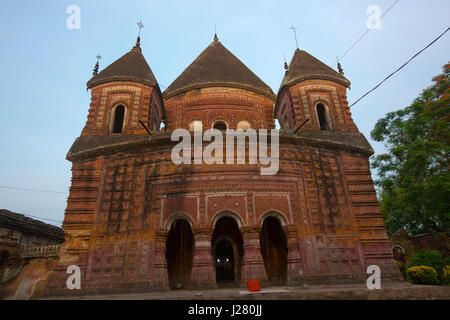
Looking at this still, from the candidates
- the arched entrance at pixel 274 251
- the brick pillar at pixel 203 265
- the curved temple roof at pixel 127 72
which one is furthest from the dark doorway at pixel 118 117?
the arched entrance at pixel 274 251

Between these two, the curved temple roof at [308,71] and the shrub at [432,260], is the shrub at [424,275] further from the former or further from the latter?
the curved temple roof at [308,71]

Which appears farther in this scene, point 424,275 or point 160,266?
point 424,275

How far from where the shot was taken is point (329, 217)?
1204cm

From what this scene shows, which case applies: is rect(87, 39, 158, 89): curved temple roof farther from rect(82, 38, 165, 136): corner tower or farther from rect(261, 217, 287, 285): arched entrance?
rect(261, 217, 287, 285): arched entrance

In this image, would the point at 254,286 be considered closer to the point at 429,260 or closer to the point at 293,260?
the point at 293,260

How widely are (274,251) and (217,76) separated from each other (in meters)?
11.3

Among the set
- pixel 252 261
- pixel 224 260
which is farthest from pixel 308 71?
pixel 224 260

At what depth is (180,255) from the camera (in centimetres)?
1332

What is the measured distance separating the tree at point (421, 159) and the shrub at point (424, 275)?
14.4ft

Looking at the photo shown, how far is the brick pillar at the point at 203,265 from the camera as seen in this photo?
408 inches

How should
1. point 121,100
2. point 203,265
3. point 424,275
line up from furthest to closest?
point 121,100 < point 424,275 < point 203,265

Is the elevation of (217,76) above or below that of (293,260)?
above
